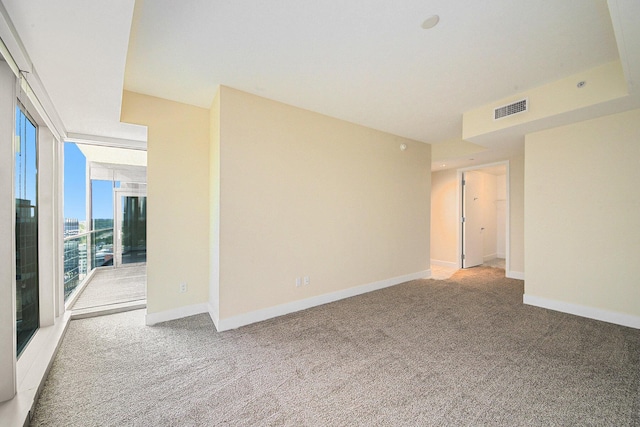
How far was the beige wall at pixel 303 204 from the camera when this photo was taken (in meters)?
2.85

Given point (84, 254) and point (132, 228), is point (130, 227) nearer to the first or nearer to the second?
point (132, 228)

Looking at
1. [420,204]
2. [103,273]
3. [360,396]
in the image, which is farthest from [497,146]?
[103,273]

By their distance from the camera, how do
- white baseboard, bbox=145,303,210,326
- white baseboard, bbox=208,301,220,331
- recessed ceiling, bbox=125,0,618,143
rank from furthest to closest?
white baseboard, bbox=145,303,210,326 → white baseboard, bbox=208,301,220,331 → recessed ceiling, bbox=125,0,618,143

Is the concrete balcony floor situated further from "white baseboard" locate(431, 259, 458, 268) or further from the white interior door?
the white interior door

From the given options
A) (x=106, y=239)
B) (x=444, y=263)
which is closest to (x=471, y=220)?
(x=444, y=263)

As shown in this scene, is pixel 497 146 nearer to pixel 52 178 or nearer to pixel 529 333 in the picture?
pixel 529 333

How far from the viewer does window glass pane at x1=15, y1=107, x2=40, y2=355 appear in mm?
2000

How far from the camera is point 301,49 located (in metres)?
2.17

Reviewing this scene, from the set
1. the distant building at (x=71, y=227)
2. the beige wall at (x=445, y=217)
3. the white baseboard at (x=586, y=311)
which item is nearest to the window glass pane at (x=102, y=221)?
the distant building at (x=71, y=227)

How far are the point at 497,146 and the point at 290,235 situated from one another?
363cm

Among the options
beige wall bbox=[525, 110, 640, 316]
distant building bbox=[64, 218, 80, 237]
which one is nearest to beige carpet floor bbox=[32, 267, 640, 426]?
beige wall bbox=[525, 110, 640, 316]

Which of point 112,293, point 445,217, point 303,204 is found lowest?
point 112,293

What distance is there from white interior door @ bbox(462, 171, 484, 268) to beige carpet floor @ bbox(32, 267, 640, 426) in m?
2.77

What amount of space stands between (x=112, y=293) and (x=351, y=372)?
4.07 m
